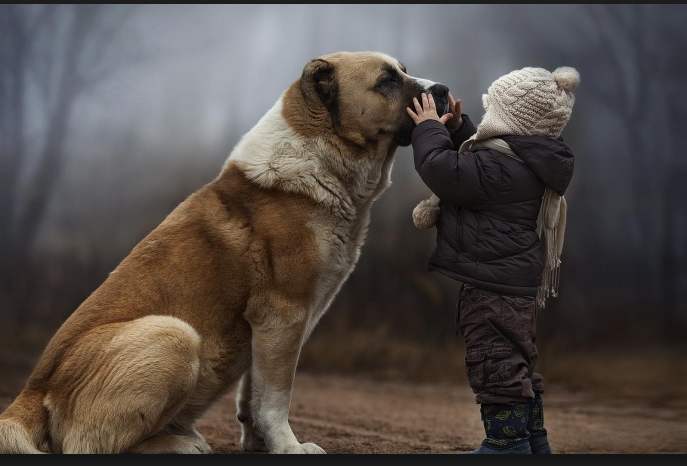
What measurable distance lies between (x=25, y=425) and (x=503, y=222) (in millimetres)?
2592

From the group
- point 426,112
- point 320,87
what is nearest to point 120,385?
point 320,87

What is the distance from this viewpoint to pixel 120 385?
3758 mm

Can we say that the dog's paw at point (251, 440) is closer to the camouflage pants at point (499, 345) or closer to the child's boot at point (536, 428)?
the camouflage pants at point (499, 345)

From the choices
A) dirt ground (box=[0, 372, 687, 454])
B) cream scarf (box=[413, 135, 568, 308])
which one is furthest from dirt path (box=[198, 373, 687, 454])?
cream scarf (box=[413, 135, 568, 308])

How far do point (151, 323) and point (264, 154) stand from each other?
3.83 feet

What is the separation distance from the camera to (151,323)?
3.91m

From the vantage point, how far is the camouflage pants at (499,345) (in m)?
3.87

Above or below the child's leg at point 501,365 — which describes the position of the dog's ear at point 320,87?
above

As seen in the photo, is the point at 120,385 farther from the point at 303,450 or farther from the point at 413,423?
the point at 413,423

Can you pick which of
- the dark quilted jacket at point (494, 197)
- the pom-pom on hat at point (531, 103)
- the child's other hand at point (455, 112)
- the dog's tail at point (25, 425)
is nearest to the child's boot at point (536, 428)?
the dark quilted jacket at point (494, 197)

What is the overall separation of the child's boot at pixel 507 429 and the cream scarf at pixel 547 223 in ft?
2.28

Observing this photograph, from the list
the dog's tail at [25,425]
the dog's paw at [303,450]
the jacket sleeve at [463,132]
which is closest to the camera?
the dog's tail at [25,425]

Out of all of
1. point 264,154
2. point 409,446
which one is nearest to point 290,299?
point 264,154

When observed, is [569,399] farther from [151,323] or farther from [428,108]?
[151,323]
